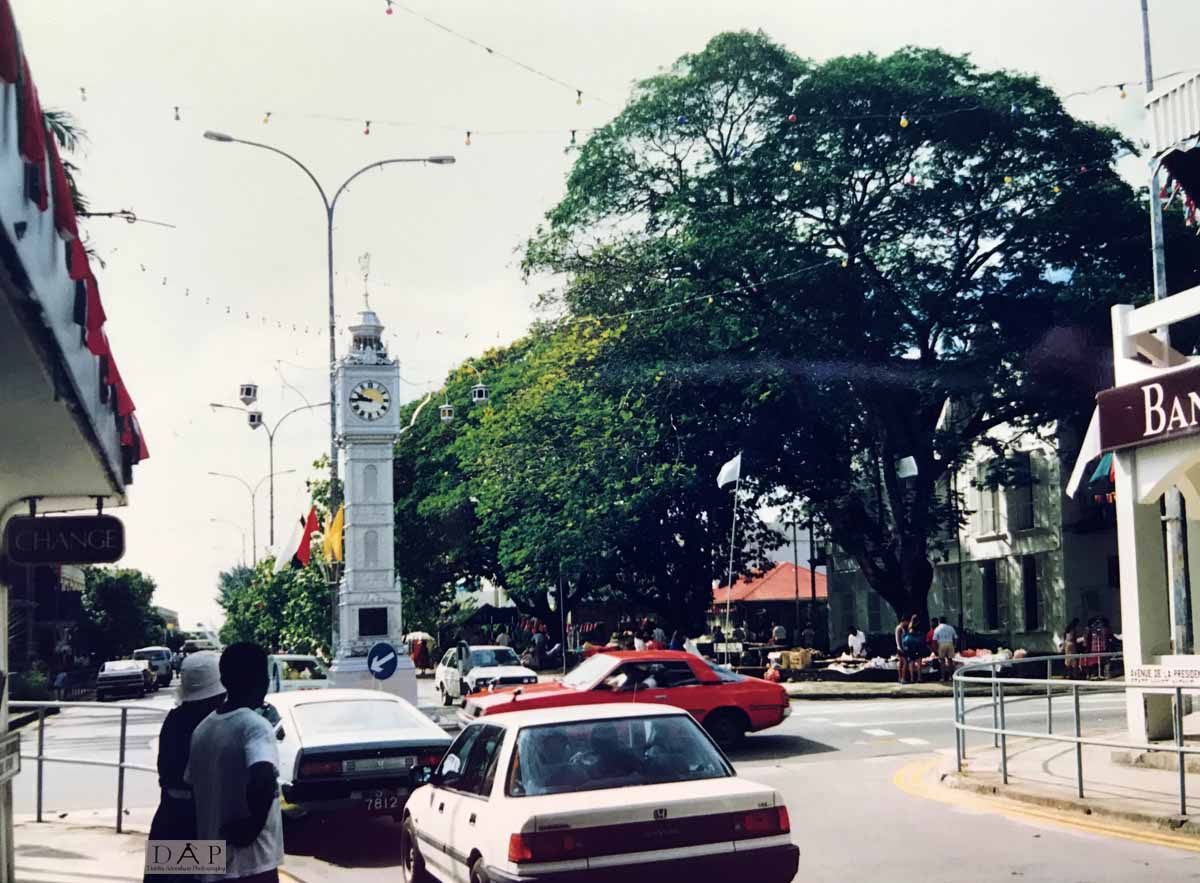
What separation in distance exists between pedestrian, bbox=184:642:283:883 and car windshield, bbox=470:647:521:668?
93.1 feet

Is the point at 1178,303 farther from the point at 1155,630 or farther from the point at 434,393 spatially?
the point at 434,393

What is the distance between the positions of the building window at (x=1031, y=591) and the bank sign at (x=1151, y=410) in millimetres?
34140

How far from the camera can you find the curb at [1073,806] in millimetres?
10562

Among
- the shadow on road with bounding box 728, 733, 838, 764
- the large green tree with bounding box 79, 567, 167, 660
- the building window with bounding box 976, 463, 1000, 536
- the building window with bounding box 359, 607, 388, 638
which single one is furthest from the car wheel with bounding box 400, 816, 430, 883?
the large green tree with bounding box 79, 567, 167, 660

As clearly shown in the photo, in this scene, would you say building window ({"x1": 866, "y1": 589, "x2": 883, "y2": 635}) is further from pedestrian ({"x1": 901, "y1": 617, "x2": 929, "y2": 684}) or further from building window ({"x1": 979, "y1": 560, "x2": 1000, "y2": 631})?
pedestrian ({"x1": 901, "y1": 617, "x2": 929, "y2": 684})

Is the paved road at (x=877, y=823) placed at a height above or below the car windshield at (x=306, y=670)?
below

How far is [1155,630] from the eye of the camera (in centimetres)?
1452

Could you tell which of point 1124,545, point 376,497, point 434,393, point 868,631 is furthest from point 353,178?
point 868,631

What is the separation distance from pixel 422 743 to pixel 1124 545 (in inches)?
315

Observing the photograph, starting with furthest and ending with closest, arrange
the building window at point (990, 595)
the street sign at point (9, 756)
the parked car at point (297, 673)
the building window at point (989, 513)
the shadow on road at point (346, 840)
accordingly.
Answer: the building window at point (990, 595)
the building window at point (989, 513)
the parked car at point (297, 673)
the shadow on road at point (346, 840)
the street sign at point (9, 756)

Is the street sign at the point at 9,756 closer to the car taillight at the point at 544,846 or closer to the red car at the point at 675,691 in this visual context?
the car taillight at the point at 544,846

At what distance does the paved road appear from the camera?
9820 mm

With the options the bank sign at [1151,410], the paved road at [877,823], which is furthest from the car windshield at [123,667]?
the bank sign at [1151,410]

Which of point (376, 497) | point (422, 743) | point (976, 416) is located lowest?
point (422, 743)
